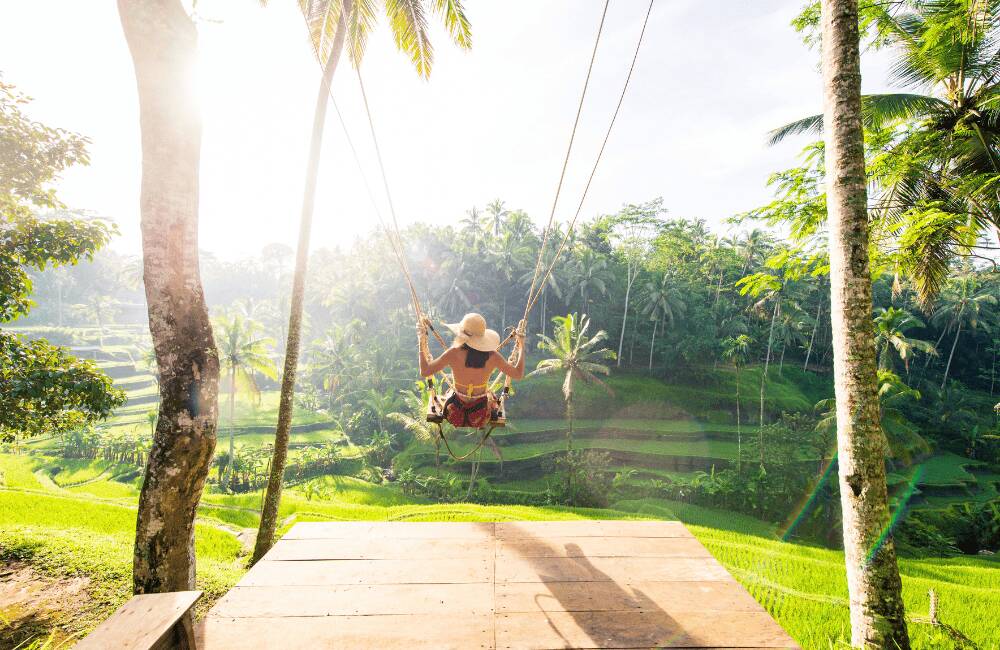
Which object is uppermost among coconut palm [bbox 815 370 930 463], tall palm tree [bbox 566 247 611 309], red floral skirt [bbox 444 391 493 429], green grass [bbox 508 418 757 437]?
tall palm tree [bbox 566 247 611 309]

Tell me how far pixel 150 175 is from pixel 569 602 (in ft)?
15.7

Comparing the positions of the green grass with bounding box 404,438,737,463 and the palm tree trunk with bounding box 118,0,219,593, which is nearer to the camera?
the palm tree trunk with bounding box 118,0,219,593

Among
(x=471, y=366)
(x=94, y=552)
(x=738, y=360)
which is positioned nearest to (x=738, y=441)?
(x=738, y=360)

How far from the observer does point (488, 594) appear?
3113 millimetres

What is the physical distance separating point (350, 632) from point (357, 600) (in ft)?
1.05

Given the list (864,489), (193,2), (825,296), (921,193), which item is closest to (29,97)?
(193,2)

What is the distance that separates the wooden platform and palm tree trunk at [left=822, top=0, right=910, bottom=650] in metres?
1.10

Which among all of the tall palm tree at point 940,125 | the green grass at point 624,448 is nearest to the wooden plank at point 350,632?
the tall palm tree at point 940,125

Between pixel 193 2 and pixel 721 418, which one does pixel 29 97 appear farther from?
pixel 721 418

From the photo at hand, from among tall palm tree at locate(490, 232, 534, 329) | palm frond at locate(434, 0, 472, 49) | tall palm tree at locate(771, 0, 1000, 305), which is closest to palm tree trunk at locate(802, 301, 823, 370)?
tall palm tree at locate(490, 232, 534, 329)

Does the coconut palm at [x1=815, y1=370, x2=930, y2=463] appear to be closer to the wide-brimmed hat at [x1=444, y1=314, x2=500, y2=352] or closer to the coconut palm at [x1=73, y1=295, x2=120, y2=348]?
the wide-brimmed hat at [x1=444, y1=314, x2=500, y2=352]

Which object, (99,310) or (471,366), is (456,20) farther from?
(99,310)

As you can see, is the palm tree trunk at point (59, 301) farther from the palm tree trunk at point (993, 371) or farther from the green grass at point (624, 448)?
the palm tree trunk at point (993, 371)

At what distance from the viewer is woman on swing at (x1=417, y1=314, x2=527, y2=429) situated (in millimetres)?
4691
